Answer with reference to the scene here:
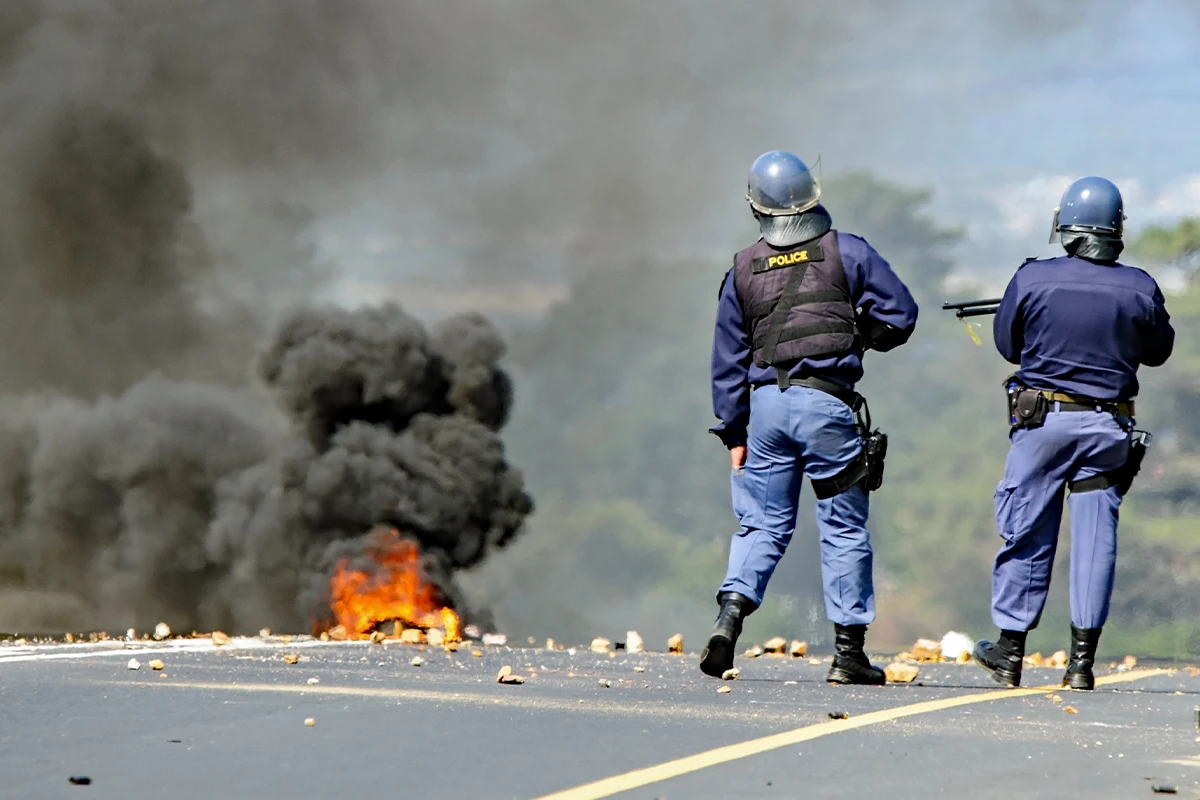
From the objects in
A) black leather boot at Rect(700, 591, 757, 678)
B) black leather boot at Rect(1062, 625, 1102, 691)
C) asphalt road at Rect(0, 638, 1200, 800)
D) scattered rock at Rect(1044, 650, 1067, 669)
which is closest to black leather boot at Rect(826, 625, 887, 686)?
asphalt road at Rect(0, 638, 1200, 800)

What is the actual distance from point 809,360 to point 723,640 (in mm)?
1380

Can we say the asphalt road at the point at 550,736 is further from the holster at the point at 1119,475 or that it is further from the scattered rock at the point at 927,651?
the scattered rock at the point at 927,651

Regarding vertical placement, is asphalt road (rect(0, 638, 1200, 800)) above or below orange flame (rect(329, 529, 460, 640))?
below

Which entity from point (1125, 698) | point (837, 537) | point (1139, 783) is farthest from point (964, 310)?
point (1139, 783)

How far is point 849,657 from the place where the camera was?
8.39 meters

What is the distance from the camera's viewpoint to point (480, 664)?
9.60 m

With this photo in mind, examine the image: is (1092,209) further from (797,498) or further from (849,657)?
(849,657)

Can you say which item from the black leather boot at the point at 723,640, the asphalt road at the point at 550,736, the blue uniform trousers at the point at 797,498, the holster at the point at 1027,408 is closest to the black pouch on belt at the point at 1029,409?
the holster at the point at 1027,408

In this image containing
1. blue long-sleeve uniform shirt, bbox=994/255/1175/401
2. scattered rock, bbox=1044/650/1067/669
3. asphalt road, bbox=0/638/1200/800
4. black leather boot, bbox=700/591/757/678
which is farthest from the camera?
scattered rock, bbox=1044/650/1067/669

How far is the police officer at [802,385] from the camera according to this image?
27.5 ft

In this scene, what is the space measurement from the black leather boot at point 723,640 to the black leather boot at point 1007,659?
4.24 ft

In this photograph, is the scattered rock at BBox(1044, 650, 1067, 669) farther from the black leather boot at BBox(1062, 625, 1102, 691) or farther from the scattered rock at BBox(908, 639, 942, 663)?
the black leather boot at BBox(1062, 625, 1102, 691)

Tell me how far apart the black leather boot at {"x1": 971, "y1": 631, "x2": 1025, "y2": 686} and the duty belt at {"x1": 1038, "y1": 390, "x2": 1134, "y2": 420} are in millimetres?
1130

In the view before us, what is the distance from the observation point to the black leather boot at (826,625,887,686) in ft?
27.5
